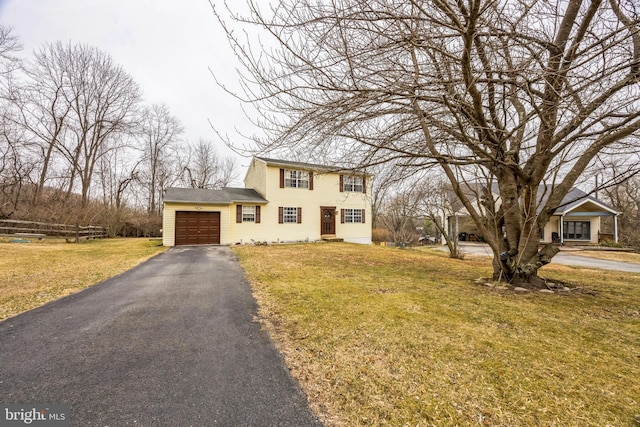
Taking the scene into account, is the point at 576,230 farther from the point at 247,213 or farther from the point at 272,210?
the point at 247,213

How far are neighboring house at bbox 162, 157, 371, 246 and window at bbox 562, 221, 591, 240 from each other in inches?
657

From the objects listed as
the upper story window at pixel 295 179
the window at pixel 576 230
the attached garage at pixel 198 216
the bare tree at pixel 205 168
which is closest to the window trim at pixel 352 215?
the upper story window at pixel 295 179

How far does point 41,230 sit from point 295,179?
1662 cm

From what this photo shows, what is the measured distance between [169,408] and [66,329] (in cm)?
267

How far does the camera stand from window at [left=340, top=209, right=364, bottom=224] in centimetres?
1891

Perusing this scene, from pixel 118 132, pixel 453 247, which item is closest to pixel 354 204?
pixel 453 247

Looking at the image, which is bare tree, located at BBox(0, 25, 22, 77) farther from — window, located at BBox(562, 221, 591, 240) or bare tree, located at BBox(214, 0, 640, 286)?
window, located at BBox(562, 221, 591, 240)

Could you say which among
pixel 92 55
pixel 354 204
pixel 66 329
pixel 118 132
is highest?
pixel 92 55

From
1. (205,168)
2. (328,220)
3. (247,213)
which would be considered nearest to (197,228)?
(247,213)

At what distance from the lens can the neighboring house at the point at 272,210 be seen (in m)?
14.7

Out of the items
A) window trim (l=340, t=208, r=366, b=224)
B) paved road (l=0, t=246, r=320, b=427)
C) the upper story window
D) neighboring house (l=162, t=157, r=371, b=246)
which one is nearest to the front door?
neighboring house (l=162, t=157, r=371, b=246)

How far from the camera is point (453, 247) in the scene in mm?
13305

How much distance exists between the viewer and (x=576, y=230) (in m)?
21.0

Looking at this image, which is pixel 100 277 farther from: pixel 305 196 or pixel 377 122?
pixel 305 196
